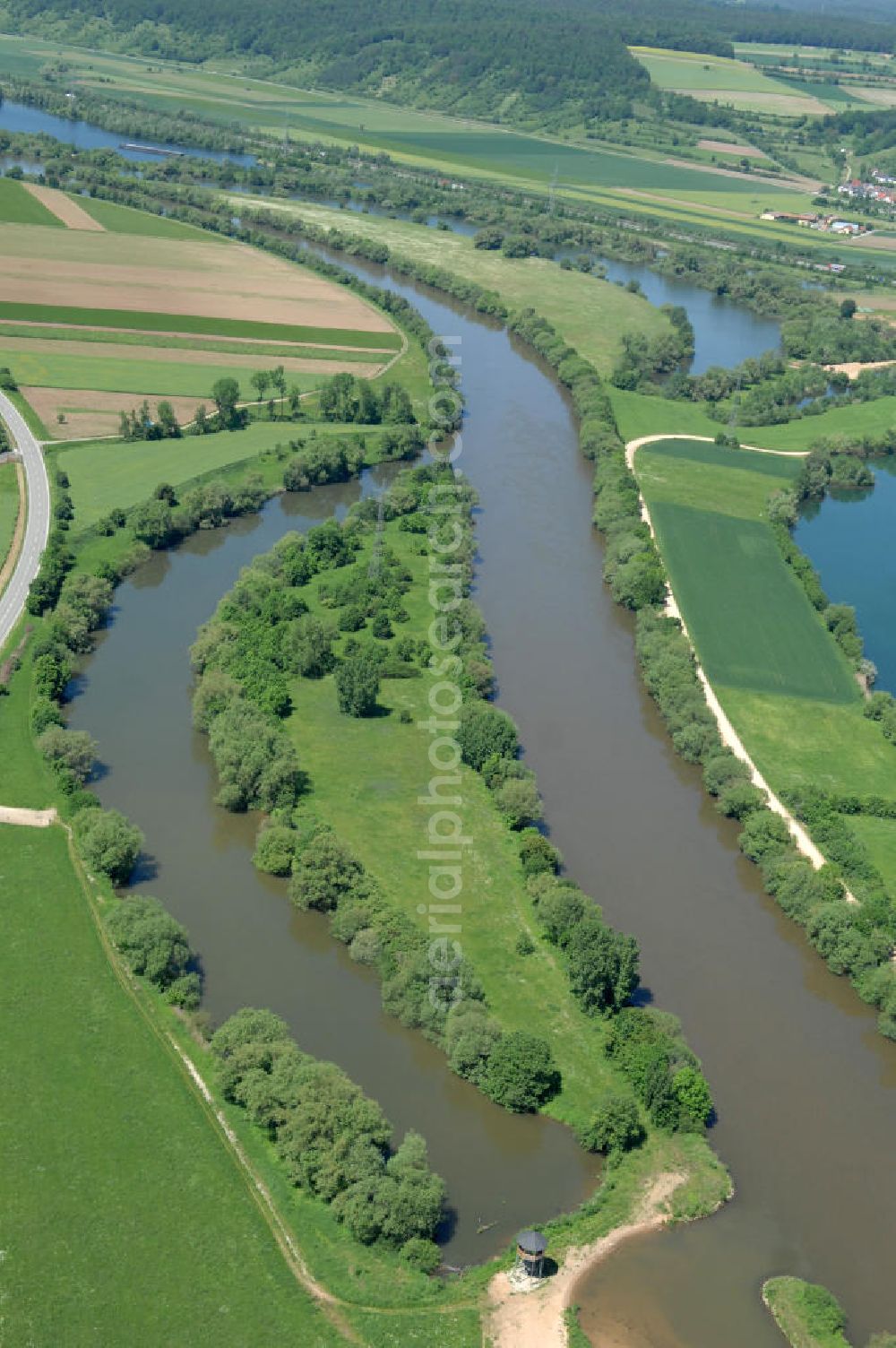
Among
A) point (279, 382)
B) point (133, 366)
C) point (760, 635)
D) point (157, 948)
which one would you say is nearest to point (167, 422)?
point (279, 382)

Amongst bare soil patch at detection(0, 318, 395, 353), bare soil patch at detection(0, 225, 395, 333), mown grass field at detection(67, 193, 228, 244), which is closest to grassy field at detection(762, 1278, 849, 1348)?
bare soil patch at detection(0, 318, 395, 353)

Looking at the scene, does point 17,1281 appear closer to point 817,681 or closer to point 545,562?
point 817,681

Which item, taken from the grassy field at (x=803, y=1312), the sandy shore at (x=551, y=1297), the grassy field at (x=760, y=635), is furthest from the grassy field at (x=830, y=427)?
the grassy field at (x=803, y=1312)

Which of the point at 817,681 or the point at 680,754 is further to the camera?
the point at 817,681

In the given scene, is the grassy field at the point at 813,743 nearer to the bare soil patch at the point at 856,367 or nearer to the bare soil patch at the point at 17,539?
the bare soil patch at the point at 17,539

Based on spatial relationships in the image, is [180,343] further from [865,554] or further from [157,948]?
[157,948]

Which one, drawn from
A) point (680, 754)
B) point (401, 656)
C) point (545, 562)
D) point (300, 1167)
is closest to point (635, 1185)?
point (300, 1167)
